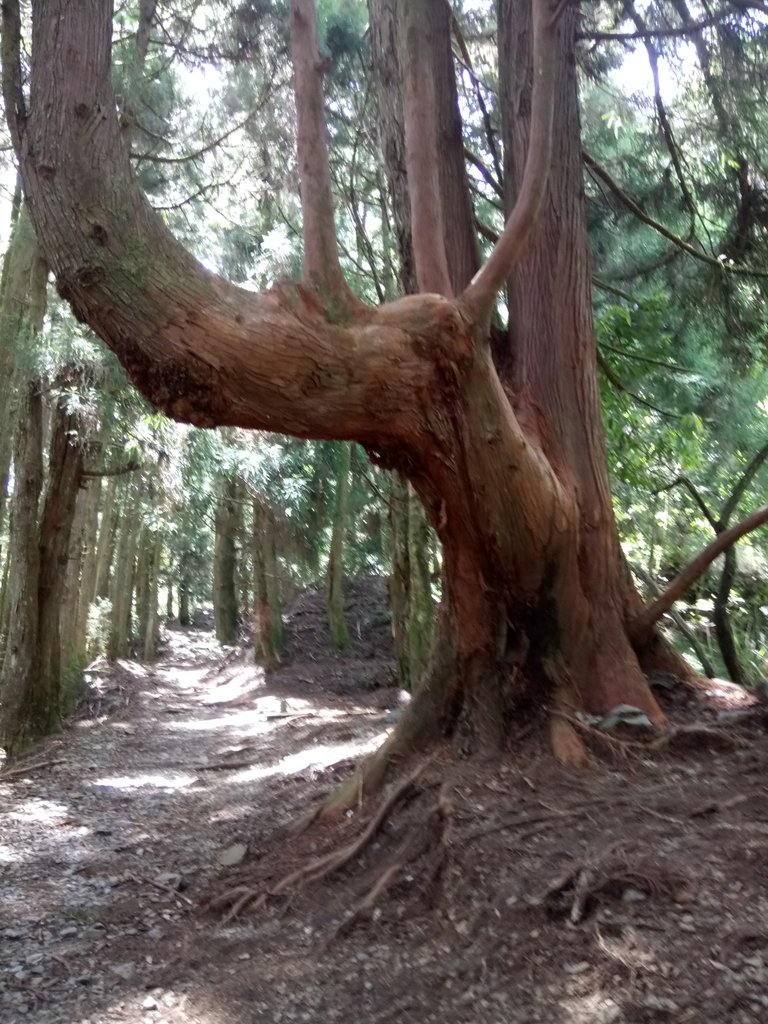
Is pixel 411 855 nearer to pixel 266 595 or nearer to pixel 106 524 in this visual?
pixel 266 595

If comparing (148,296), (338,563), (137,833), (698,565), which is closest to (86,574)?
(338,563)

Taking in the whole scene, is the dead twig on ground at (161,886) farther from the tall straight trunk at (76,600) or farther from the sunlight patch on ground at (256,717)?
the tall straight trunk at (76,600)

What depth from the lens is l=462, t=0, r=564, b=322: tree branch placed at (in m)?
4.65

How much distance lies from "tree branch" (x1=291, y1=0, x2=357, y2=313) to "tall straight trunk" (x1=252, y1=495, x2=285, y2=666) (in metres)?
12.4

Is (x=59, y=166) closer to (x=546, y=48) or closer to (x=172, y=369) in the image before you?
(x=172, y=369)

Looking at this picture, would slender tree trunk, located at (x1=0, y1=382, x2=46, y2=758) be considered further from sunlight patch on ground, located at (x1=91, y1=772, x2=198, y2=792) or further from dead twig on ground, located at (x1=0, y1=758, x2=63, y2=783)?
sunlight patch on ground, located at (x1=91, y1=772, x2=198, y2=792)

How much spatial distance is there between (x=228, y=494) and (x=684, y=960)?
1677cm

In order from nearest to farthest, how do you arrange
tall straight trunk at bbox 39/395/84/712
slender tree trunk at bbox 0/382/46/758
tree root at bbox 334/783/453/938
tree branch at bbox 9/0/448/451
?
tree branch at bbox 9/0/448/451
tree root at bbox 334/783/453/938
slender tree trunk at bbox 0/382/46/758
tall straight trunk at bbox 39/395/84/712

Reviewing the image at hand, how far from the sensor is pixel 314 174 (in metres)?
4.63

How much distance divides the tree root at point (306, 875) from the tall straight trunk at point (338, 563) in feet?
38.8

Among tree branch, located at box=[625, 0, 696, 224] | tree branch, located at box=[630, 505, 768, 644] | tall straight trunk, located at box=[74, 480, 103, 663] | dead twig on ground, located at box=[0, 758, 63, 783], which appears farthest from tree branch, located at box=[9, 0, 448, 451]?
tall straight trunk, located at box=[74, 480, 103, 663]

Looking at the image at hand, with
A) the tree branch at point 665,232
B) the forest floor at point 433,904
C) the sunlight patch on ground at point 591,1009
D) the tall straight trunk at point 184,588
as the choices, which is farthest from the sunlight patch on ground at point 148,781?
the tall straight trunk at point 184,588

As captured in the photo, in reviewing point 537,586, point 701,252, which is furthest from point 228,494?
point 537,586

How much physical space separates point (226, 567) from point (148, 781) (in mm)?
13504
